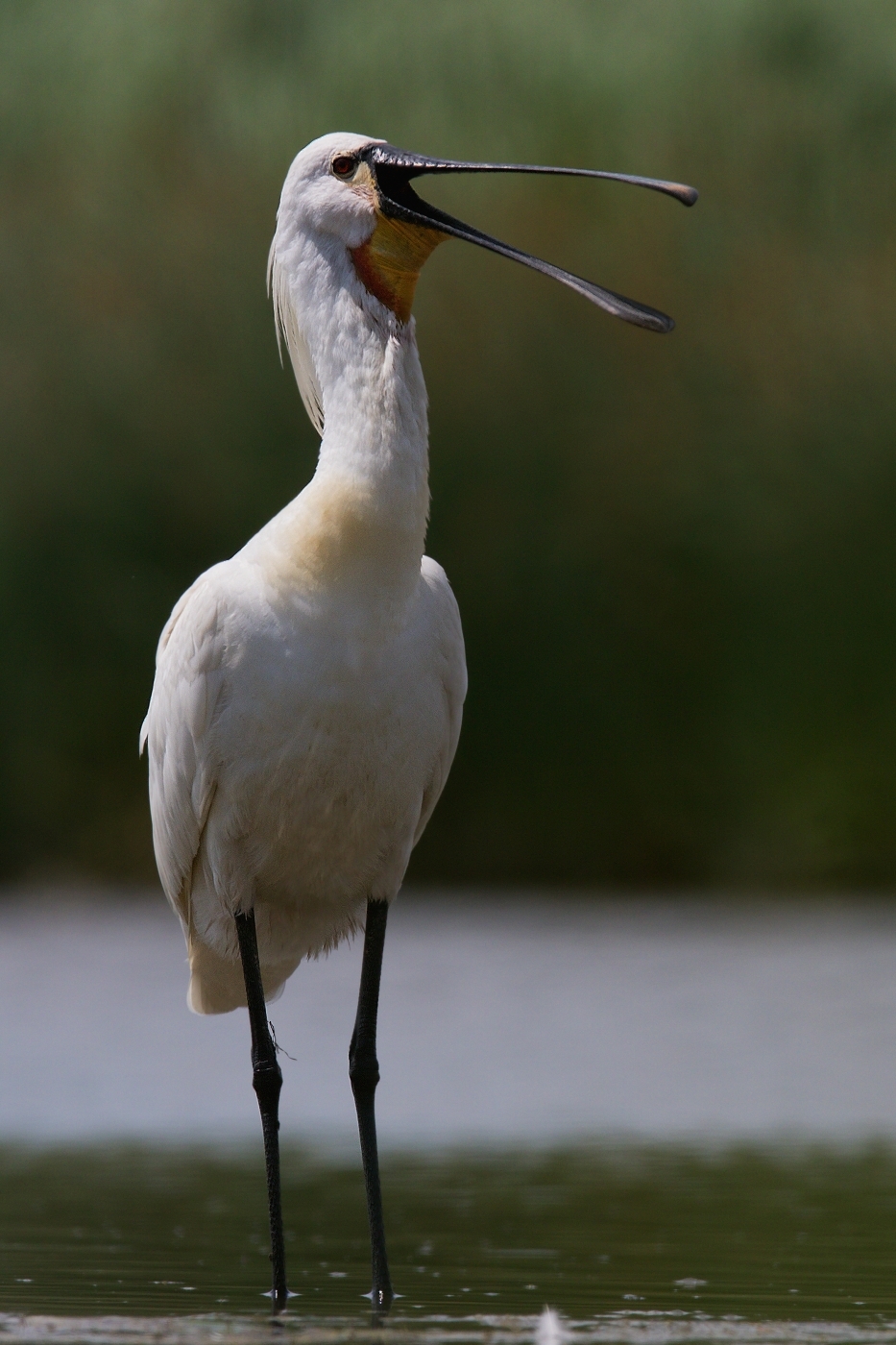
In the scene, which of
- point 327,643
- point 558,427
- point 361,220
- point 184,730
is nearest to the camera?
point 327,643

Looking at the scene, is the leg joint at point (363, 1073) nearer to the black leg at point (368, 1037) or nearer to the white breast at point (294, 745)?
the black leg at point (368, 1037)

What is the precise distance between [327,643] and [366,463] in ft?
1.20

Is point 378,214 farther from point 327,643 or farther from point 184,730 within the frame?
point 184,730

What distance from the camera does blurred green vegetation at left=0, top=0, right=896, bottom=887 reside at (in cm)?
1145

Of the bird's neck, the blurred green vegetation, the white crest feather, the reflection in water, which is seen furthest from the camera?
the blurred green vegetation

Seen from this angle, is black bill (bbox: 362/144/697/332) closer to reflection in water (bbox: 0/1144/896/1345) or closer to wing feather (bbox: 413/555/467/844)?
wing feather (bbox: 413/555/467/844)

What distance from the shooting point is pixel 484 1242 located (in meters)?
5.02

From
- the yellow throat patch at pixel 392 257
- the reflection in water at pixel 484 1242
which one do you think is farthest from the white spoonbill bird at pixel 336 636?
the reflection in water at pixel 484 1242

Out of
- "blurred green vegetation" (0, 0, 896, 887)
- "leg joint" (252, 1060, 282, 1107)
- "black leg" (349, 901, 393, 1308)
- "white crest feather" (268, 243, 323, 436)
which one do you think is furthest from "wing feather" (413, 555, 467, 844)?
"blurred green vegetation" (0, 0, 896, 887)

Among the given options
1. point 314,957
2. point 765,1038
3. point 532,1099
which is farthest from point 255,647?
point 765,1038

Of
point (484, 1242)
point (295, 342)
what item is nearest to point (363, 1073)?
point (484, 1242)

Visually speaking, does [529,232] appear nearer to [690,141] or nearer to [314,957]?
[690,141]

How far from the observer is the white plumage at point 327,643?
4.53 meters

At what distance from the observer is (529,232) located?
11688 mm
